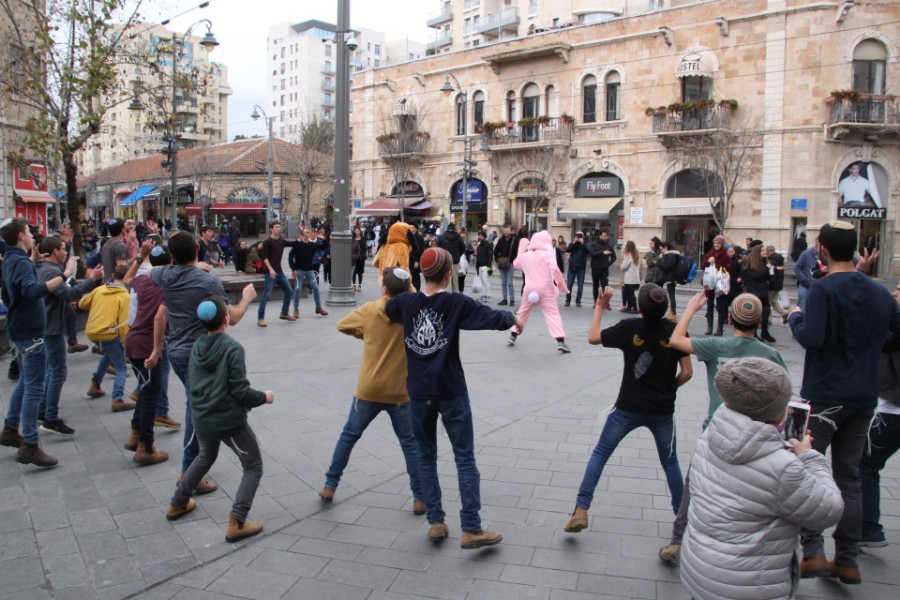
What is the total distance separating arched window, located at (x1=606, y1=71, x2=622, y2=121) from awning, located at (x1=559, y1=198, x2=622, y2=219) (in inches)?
138

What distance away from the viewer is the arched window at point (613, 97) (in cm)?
3103

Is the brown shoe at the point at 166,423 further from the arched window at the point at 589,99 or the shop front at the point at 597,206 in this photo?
the arched window at the point at 589,99

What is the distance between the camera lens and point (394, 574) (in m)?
3.92

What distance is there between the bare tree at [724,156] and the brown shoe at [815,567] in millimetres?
24746

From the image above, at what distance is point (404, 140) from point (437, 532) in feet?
114

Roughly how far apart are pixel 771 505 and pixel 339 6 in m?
13.3

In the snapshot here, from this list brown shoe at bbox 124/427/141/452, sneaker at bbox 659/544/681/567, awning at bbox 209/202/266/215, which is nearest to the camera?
sneaker at bbox 659/544/681/567

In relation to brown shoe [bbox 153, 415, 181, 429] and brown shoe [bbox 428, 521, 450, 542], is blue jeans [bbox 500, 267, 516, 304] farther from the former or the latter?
brown shoe [bbox 428, 521, 450, 542]

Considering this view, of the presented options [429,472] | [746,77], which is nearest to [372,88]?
[746,77]

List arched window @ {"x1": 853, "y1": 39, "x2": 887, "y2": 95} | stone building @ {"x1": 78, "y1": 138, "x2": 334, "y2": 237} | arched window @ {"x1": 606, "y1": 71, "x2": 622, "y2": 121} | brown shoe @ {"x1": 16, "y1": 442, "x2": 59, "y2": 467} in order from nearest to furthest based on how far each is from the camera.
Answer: brown shoe @ {"x1": 16, "y1": 442, "x2": 59, "y2": 467} < arched window @ {"x1": 853, "y1": 39, "x2": 887, "y2": 95} < arched window @ {"x1": 606, "y1": 71, "x2": 622, "y2": 121} < stone building @ {"x1": 78, "y1": 138, "x2": 334, "y2": 237}

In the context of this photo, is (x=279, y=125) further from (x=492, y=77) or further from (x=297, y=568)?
(x=297, y=568)

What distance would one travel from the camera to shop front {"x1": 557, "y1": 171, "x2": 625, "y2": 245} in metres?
31.4

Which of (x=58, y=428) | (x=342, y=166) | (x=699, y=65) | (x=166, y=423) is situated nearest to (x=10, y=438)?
(x=58, y=428)

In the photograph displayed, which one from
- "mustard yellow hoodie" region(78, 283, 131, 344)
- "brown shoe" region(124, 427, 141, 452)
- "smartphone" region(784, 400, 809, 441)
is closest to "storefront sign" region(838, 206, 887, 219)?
"mustard yellow hoodie" region(78, 283, 131, 344)
